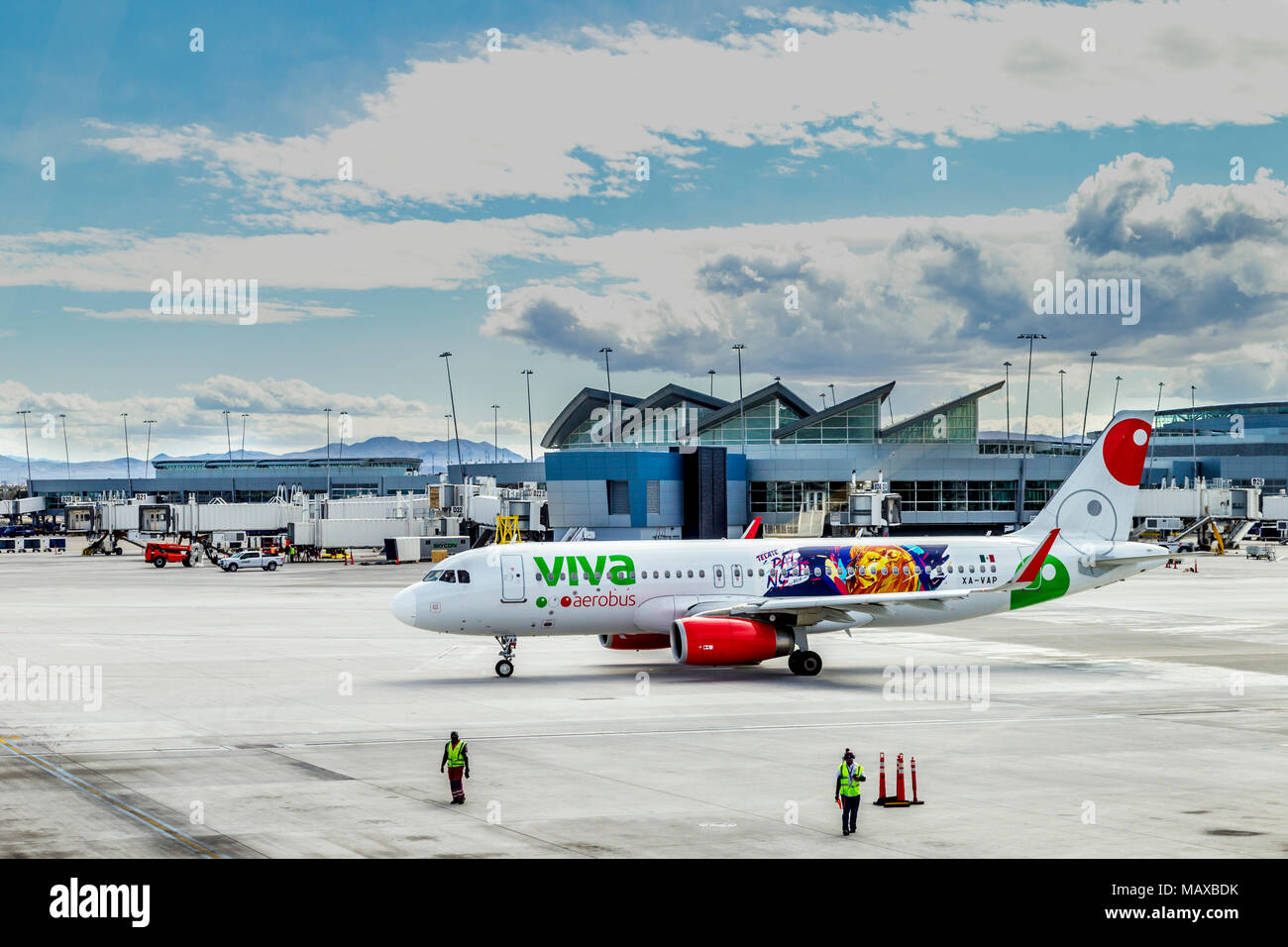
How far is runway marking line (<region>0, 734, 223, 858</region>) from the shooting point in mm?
20203

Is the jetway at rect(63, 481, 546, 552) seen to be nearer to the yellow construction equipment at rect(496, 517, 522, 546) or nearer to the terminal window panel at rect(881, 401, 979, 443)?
the yellow construction equipment at rect(496, 517, 522, 546)

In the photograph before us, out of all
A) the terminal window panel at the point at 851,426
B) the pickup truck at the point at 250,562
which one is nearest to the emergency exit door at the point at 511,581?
the pickup truck at the point at 250,562

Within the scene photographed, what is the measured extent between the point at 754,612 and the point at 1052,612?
30.4 m

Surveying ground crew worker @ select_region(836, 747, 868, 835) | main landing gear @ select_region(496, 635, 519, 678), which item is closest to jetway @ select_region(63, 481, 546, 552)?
main landing gear @ select_region(496, 635, 519, 678)

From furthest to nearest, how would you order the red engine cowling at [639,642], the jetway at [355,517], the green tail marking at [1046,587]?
the jetway at [355,517] < the green tail marking at [1046,587] < the red engine cowling at [639,642]

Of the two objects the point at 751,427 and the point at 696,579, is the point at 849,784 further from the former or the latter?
the point at 751,427

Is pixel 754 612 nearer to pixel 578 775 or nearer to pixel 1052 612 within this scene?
pixel 578 775

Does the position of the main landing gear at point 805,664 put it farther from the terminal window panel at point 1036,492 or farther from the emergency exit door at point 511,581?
the terminal window panel at point 1036,492

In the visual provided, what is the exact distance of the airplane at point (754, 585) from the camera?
134 feet

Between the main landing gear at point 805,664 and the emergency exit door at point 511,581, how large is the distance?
9303 millimetres

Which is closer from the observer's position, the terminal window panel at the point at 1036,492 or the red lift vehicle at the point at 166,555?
the red lift vehicle at the point at 166,555

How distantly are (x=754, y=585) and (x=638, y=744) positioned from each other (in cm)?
1465

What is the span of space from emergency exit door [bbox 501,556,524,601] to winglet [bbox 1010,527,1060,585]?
56.7ft

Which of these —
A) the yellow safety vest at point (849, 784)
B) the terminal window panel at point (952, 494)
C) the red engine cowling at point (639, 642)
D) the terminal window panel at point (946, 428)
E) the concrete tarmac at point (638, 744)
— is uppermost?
the terminal window panel at point (946, 428)
